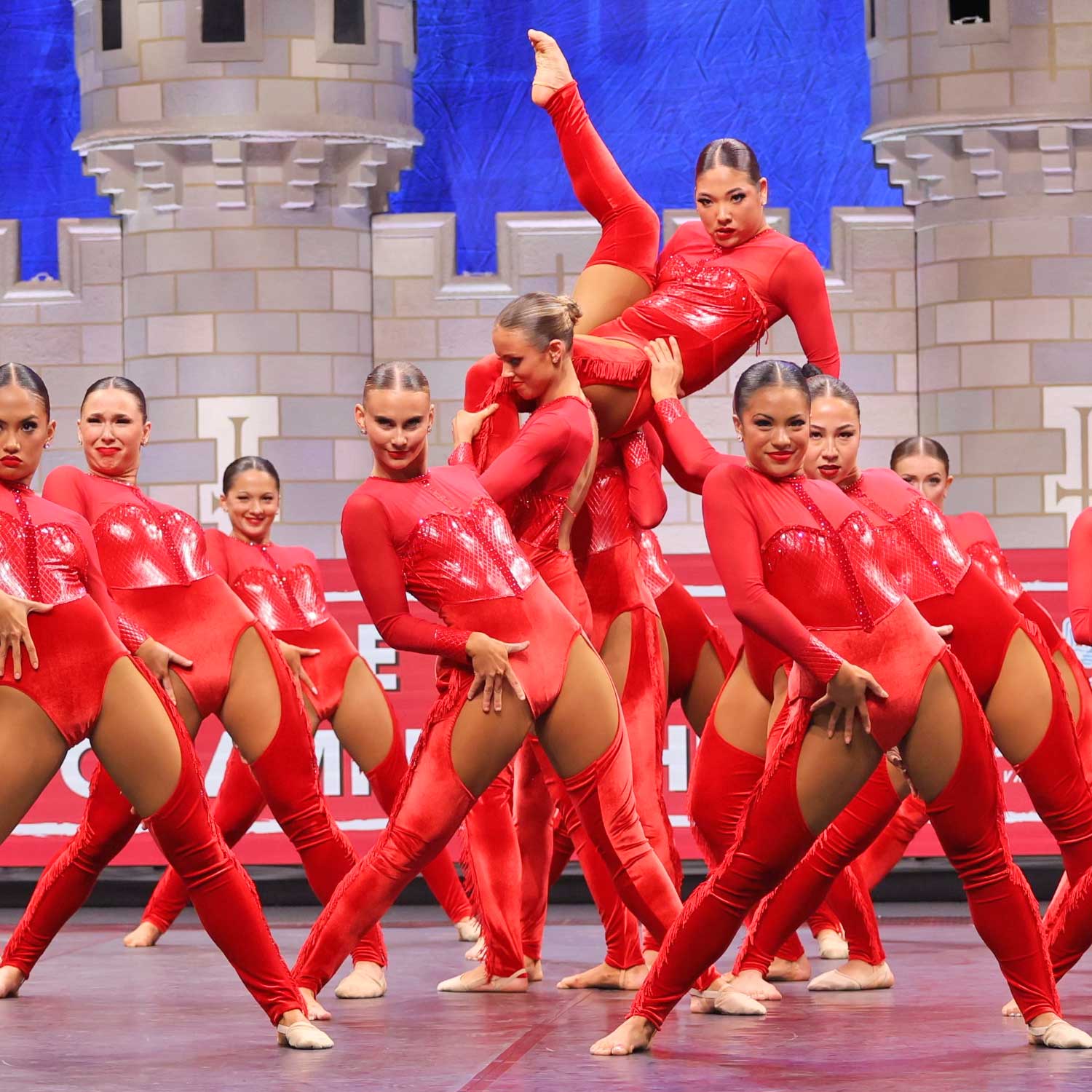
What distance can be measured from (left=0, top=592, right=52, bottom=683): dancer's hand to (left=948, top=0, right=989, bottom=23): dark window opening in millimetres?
7239

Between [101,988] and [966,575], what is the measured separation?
2.55 m

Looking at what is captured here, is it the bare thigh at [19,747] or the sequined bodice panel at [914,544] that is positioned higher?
the sequined bodice panel at [914,544]

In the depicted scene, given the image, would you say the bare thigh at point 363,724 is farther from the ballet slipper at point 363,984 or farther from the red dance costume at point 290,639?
the ballet slipper at point 363,984

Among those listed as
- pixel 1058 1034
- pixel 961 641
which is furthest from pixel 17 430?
pixel 1058 1034

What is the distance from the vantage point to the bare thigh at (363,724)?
6789 millimetres

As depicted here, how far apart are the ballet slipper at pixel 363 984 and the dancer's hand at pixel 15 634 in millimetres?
1621

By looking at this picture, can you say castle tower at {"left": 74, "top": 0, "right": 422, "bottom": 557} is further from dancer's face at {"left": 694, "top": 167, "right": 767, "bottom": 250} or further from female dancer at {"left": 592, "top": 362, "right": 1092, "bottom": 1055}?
female dancer at {"left": 592, "top": 362, "right": 1092, "bottom": 1055}

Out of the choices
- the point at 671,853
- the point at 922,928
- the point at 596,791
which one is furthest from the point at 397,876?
the point at 922,928

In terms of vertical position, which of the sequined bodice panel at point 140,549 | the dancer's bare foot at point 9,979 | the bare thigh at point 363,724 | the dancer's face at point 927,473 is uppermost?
the dancer's face at point 927,473

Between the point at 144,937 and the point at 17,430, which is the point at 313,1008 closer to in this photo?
the point at 17,430

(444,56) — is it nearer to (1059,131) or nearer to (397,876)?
(1059,131)

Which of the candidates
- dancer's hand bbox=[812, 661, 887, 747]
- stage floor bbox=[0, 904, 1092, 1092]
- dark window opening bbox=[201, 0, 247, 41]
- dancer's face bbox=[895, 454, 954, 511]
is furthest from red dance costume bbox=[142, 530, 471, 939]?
dark window opening bbox=[201, 0, 247, 41]

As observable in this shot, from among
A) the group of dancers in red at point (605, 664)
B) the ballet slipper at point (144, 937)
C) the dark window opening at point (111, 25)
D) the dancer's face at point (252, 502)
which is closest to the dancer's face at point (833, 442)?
the group of dancers in red at point (605, 664)

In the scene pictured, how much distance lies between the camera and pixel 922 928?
7.30m
